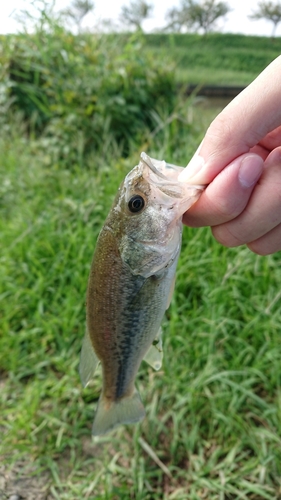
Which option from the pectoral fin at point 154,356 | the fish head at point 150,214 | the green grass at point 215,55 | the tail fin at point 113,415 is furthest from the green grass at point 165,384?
the green grass at point 215,55

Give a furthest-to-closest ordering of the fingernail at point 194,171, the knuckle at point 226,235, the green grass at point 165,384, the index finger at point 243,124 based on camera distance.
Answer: the green grass at point 165,384
the knuckle at point 226,235
the fingernail at point 194,171
the index finger at point 243,124

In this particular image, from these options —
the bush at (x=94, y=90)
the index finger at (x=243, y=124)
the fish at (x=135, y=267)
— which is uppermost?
the bush at (x=94, y=90)

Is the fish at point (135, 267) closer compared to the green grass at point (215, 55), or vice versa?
the fish at point (135, 267)

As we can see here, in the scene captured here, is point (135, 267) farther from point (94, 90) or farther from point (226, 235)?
point (94, 90)

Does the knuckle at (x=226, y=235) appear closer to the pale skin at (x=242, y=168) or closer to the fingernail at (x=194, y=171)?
the pale skin at (x=242, y=168)

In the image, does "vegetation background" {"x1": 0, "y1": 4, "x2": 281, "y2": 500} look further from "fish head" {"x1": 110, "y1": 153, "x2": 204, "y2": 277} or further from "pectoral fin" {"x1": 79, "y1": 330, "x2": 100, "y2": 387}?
"fish head" {"x1": 110, "y1": 153, "x2": 204, "y2": 277}

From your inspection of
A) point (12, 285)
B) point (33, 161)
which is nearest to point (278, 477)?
point (12, 285)

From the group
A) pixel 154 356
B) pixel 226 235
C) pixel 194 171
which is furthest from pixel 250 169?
pixel 154 356

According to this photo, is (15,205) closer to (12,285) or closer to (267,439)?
(12,285)
